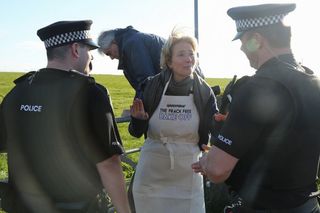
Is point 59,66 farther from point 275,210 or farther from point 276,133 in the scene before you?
point 275,210

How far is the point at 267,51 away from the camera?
2.54m

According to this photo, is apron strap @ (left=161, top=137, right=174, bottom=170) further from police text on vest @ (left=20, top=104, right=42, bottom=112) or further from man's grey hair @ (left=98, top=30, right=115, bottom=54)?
police text on vest @ (left=20, top=104, right=42, bottom=112)

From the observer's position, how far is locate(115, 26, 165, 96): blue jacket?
4.94 meters

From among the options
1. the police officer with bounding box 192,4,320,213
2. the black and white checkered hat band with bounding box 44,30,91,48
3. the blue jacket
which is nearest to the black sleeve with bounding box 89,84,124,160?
the black and white checkered hat band with bounding box 44,30,91,48

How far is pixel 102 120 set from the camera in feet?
8.89

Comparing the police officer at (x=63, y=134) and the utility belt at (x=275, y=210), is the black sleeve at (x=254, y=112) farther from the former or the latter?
the police officer at (x=63, y=134)

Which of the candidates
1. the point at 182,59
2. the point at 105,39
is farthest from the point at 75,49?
the point at 105,39

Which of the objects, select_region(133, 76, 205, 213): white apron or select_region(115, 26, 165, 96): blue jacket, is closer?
select_region(133, 76, 205, 213): white apron

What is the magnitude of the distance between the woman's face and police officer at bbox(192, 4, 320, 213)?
5.59 feet

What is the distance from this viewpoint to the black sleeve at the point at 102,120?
270 cm

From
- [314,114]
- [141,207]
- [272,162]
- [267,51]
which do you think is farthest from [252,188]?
[141,207]

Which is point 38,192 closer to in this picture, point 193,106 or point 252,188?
point 252,188

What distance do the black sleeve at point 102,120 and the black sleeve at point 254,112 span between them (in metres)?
0.72

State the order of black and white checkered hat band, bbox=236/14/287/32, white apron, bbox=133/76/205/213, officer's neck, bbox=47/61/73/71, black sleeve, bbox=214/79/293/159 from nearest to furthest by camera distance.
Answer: black sleeve, bbox=214/79/293/159 < black and white checkered hat band, bbox=236/14/287/32 < officer's neck, bbox=47/61/73/71 < white apron, bbox=133/76/205/213
